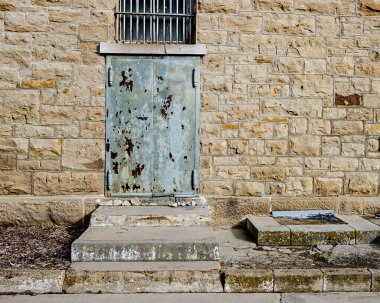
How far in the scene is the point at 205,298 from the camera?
3602 millimetres

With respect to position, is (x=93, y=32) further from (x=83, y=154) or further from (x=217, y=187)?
(x=217, y=187)

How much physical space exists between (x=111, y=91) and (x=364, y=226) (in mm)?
3481

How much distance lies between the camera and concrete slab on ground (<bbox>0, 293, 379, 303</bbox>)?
353 cm

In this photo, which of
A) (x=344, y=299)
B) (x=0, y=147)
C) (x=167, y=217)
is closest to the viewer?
(x=344, y=299)

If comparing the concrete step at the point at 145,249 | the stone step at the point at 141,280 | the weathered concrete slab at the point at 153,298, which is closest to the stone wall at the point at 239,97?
the concrete step at the point at 145,249

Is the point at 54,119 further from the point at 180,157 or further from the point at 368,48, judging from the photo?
the point at 368,48

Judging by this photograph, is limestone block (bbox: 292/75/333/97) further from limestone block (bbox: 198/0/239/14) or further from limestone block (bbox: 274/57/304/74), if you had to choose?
limestone block (bbox: 198/0/239/14)

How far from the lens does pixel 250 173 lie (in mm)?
5500

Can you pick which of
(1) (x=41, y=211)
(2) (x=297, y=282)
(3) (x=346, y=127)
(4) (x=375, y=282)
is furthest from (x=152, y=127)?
(4) (x=375, y=282)

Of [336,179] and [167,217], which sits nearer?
[167,217]

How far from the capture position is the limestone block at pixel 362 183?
557 centimetres

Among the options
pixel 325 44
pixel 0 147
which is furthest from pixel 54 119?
pixel 325 44

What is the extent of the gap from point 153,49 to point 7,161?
232 cm

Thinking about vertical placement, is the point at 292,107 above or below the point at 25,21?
below
